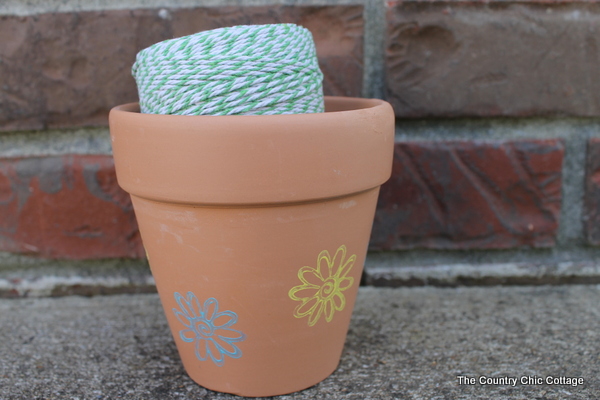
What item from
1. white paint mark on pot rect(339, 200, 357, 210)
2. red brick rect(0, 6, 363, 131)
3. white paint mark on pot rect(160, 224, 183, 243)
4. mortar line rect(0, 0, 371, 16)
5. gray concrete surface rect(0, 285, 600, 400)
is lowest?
gray concrete surface rect(0, 285, 600, 400)

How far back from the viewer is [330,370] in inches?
27.2

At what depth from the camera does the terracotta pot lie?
1.83ft

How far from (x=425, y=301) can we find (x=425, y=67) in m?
0.34

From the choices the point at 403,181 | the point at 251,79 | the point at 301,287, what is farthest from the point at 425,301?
the point at 251,79

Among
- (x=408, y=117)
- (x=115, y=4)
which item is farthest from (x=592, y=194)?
(x=115, y=4)

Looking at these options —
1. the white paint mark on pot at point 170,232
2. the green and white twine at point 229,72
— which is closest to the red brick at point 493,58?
the green and white twine at point 229,72

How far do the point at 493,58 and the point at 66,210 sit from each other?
2.18 ft

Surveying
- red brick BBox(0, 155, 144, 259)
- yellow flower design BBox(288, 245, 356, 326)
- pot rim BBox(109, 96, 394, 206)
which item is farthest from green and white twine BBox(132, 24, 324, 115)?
red brick BBox(0, 155, 144, 259)

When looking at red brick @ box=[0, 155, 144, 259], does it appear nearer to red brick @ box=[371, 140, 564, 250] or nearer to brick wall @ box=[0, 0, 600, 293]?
brick wall @ box=[0, 0, 600, 293]

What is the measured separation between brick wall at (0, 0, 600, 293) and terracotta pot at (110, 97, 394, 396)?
0.19 meters

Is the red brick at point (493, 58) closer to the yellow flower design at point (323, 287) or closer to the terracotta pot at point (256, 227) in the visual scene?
the terracotta pot at point (256, 227)

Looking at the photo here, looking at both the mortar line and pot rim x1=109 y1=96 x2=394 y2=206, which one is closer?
pot rim x1=109 y1=96 x2=394 y2=206

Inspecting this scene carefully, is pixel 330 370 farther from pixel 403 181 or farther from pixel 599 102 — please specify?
pixel 599 102

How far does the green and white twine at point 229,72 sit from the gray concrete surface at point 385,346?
1.03 feet
